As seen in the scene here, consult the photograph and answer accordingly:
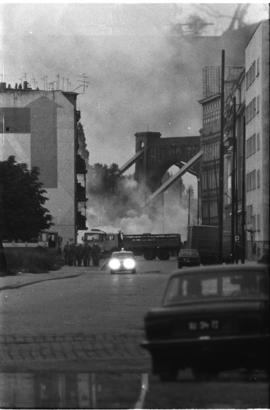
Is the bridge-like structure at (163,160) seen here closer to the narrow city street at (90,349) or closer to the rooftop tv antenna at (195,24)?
the narrow city street at (90,349)

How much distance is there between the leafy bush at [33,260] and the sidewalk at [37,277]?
41 mm

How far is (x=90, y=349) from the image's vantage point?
8961 millimetres

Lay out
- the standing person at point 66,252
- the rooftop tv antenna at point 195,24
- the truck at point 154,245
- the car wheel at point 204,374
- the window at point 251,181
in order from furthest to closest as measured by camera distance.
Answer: the standing person at point 66,252, the rooftop tv antenna at point 195,24, the truck at point 154,245, the window at point 251,181, the car wheel at point 204,374

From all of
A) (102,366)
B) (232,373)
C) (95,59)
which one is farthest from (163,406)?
(95,59)

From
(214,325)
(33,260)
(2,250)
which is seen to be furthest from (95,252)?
(214,325)

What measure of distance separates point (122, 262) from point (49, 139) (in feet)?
4.33

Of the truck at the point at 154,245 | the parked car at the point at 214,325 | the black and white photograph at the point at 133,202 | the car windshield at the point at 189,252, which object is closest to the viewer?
the parked car at the point at 214,325

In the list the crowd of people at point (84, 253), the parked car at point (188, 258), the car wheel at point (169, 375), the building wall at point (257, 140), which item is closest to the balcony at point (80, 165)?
the crowd of people at point (84, 253)

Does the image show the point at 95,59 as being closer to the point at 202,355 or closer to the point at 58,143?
the point at 58,143

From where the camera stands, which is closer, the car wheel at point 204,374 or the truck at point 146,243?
the car wheel at point 204,374

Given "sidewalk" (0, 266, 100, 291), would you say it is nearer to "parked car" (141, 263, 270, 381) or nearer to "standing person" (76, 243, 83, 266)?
"standing person" (76, 243, 83, 266)

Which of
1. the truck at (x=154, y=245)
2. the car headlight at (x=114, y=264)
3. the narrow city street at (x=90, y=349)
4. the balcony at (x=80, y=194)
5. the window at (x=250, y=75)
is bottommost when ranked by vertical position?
the narrow city street at (x=90, y=349)

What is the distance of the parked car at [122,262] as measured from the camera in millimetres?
7741

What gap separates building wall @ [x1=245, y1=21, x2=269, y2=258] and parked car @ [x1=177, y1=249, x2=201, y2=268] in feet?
1.31
